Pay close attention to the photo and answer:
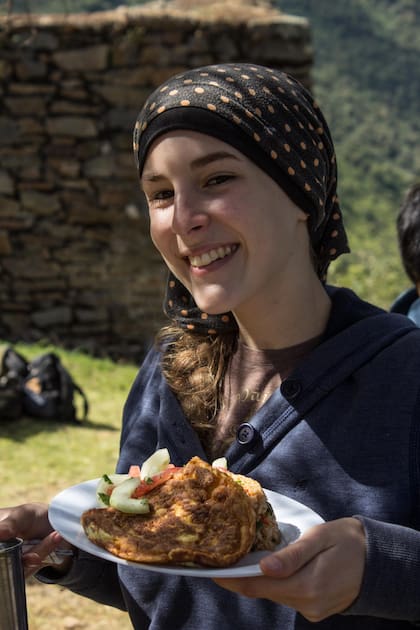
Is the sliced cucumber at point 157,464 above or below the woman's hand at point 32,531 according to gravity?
above

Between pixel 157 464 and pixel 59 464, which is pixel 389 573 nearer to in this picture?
pixel 157 464

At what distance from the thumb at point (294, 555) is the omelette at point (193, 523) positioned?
0.28 ft

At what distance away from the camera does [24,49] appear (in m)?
A: 7.46

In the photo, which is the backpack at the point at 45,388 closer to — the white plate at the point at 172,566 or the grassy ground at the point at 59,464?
the grassy ground at the point at 59,464

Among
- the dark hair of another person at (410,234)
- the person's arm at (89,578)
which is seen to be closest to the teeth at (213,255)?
the person's arm at (89,578)

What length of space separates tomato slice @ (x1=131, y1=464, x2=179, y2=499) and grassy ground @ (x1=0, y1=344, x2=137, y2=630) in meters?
2.12

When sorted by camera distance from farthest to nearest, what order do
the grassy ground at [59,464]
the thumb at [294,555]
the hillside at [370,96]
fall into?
the hillside at [370,96] → the grassy ground at [59,464] → the thumb at [294,555]

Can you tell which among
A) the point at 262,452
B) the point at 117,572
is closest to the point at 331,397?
the point at 262,452

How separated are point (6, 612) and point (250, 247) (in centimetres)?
66

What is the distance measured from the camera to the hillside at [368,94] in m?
16.7

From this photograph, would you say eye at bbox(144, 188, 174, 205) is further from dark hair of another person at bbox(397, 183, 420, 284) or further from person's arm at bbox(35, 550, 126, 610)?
dark hair of another person at bbox(397, 183, 420, 284)

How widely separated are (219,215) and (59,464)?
3521mm

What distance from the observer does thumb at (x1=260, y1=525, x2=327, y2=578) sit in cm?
106

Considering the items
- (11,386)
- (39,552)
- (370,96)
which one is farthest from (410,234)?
(370,96)
